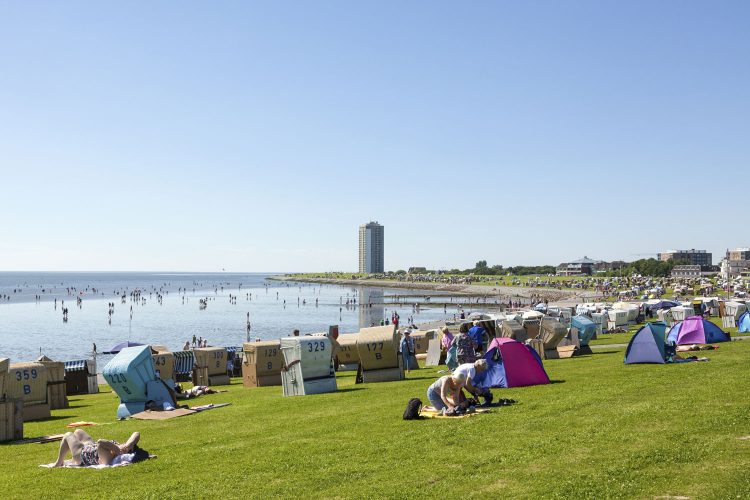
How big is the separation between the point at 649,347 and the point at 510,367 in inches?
260

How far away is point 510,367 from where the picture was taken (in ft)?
61.1

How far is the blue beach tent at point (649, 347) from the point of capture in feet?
73.4

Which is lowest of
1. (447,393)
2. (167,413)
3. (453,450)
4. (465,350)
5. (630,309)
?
(167,413)

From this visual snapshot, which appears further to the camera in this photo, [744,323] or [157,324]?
[157,324]

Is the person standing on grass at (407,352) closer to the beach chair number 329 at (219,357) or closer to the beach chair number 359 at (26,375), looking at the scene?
the beach chair number 329 at (219,357)

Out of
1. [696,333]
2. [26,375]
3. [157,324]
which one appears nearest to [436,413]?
[26,375]

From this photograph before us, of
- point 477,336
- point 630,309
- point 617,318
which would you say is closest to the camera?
point 477,336

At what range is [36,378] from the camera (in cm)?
2020

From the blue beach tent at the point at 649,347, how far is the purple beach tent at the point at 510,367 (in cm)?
546

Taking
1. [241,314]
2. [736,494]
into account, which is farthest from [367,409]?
[241,314]

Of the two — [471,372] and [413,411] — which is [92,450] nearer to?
[413,411]

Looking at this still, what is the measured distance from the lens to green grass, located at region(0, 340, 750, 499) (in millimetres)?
9227

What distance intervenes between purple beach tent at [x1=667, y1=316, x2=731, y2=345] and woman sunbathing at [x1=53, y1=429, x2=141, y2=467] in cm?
2464

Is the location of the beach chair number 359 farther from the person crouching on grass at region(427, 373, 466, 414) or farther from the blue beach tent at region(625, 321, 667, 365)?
the blue beach tent at region(625, 321, 667, 365)
